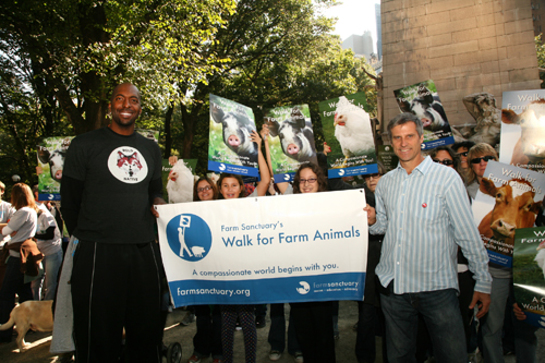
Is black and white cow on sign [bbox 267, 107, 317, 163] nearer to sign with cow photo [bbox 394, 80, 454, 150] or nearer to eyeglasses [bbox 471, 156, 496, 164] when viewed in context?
eyeglasses [bbox 471, 156, 496, 164]

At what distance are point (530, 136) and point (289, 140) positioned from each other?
2788mm

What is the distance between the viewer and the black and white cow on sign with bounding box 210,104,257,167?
428 cm

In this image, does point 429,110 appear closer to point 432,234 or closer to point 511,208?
point 511,208

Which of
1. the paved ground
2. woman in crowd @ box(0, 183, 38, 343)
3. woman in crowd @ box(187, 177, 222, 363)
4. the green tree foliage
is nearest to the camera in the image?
woman in crowd @ box(187, 177, 222, 363)

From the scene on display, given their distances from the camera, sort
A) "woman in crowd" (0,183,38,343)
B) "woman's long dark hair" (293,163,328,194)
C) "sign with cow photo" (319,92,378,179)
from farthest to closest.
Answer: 1. "woman in crowd" (0,183,38,343)
2. "sign with cow photo" (319,92,378,179)
3. "woman's long dark hair" (293,163,328,194)

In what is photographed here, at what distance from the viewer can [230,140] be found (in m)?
4.31

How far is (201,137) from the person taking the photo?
2034cm

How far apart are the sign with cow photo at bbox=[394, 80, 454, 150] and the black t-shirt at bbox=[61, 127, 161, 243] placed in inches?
→ 169

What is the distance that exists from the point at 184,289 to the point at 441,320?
197 centimetres

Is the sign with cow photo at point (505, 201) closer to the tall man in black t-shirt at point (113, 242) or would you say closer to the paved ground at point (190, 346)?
the paved ground at point (190, 346)

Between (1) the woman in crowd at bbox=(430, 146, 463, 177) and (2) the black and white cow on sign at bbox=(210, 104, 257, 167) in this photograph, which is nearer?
(2) the black and white cow on sign at bbox=(210, 104, 257, 167)

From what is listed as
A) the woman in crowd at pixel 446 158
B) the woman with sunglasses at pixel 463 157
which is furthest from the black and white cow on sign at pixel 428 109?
the woman in crowd at pixel 446 158

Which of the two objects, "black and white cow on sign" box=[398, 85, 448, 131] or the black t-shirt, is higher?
"black and white cow on sign" box=[398, 85, 448, 131]

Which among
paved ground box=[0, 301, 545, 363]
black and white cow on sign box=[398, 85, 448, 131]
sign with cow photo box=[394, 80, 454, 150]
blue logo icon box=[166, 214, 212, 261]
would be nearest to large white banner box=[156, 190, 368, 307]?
blue logo icon box=[166, 214, 212, 261]
